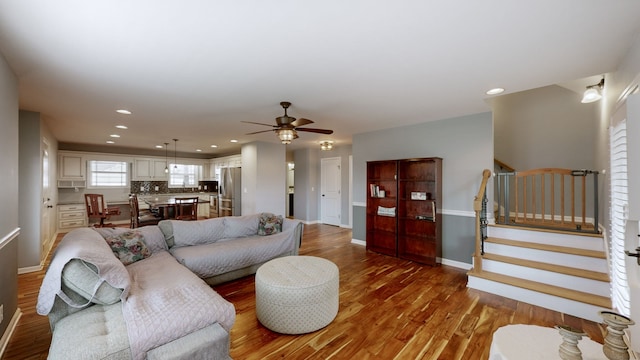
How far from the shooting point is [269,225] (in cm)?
412

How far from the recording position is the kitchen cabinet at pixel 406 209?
167 inches

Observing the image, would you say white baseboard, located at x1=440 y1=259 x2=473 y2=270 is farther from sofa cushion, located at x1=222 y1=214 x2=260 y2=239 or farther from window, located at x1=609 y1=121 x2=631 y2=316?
sofa cushion, located at x1=222 y1=214 x2=260 y2=239

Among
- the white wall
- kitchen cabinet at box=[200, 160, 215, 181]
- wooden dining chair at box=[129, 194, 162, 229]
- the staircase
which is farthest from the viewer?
kitchen cabinet at box=[200, 160, 215, 181]

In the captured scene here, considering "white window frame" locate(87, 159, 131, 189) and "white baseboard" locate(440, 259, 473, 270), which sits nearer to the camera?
"white baseboard" locate(440, 259, 473, 270)

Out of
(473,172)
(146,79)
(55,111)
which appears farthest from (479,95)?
(55,111)

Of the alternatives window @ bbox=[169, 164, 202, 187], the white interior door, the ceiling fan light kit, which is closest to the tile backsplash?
window @ bbox=[169, 164, 202, 187]

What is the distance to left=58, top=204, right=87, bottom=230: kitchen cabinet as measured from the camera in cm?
642

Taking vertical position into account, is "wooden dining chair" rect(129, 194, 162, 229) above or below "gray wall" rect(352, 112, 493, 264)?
below

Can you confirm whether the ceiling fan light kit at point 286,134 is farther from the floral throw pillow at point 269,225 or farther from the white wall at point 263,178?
A: the white wall at point 263,178

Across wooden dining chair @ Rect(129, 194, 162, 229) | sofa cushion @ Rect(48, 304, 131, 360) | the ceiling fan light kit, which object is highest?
the ceiling fan light kit

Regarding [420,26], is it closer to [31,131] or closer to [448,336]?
[448,336]

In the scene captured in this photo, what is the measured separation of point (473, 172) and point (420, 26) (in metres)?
3.04

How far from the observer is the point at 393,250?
4598mm

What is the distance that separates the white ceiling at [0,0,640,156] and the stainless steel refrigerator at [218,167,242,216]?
3489 millimetres
